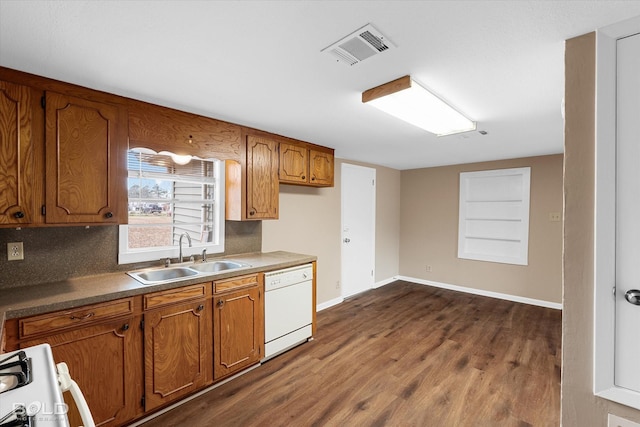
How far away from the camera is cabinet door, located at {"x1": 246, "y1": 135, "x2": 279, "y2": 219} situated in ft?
9.34

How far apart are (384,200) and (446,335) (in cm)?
266

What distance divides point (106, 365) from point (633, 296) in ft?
9.10

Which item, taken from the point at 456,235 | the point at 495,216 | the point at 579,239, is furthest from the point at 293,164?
the point at 495,216

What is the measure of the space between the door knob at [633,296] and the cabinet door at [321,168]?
109 inches

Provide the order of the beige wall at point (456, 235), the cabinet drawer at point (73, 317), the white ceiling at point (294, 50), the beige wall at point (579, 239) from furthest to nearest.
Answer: the beige wall at point (456, 235)
the cabinet drawer at point (73, 317)
the beige wall at point (579, 239)
the white ceiling at point (294, 50)

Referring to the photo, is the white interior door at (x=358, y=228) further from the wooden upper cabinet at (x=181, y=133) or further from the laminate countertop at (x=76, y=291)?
the laminate countertop at (x=76, y=291)

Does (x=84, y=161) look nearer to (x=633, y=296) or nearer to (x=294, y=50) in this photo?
(x=294, y=50)

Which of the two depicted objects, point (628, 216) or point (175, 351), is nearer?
point (628, 216)

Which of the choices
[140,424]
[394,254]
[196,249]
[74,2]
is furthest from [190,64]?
[394,254]

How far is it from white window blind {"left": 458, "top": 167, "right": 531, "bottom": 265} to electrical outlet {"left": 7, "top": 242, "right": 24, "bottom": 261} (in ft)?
17.8

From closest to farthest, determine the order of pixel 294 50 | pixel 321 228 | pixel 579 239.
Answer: pixel 579 239 < pixel 294 50 < pixel 321 228

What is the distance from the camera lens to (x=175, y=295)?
2045mm

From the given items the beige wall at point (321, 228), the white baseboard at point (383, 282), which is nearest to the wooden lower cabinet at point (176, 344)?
the beige wall at point (321, 228)

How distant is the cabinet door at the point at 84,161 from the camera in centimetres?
178
